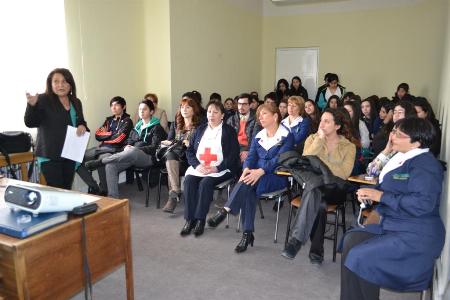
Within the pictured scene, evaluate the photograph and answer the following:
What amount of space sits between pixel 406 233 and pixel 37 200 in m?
1.82

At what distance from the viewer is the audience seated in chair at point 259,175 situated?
318 cm

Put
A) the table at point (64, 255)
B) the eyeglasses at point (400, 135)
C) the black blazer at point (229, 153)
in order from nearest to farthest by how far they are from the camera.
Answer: the table at point (64, 255) < the eyeglasses at point (400, 135) < the black blazer at point (229, 153)

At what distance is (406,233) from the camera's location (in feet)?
6.50

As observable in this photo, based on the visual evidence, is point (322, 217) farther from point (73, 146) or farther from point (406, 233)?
point (73, 146)

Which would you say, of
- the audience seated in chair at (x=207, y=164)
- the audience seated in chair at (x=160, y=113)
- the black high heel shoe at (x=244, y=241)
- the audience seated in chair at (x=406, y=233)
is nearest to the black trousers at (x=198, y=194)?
the audience seated in chair at (x=207, y=164)

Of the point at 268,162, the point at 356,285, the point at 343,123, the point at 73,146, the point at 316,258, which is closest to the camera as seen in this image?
the point at 356,285

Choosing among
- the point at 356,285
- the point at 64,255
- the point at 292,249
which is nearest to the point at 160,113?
the point at 292,249

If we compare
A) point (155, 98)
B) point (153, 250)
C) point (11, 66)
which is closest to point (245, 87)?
point (155, 98)

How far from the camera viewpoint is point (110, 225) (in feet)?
6.54

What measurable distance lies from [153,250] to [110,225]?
126 cm

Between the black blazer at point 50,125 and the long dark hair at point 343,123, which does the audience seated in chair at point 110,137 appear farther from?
the long dark hair at point 343,123

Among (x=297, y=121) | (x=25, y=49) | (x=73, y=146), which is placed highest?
(x=25, y=49)

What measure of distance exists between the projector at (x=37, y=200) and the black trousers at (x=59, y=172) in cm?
142

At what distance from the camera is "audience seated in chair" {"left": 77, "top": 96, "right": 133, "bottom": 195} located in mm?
4512
